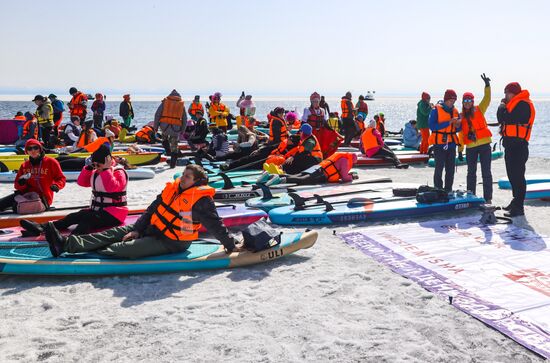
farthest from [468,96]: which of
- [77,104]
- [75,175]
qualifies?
[77,104]

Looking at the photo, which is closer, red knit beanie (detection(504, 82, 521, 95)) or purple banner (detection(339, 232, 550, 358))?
purple banner (detection(339, 232, 550, 358))

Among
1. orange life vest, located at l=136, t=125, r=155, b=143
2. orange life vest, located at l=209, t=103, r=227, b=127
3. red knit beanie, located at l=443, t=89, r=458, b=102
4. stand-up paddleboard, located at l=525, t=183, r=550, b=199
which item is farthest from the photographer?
orange life vest, located at l=209, t=103, r=227, b=127

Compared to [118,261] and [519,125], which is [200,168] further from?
[519,125]

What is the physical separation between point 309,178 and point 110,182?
4698 millimetres

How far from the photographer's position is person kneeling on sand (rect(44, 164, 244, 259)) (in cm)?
539

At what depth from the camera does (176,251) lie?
18.4ft

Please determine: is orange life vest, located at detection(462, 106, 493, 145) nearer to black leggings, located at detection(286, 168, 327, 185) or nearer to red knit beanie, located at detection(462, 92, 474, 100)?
red knit beanie, located at detection(462, 92, 474, 100)

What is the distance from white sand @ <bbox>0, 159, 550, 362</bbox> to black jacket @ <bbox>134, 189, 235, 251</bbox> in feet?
1.29

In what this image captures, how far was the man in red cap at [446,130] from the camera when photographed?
342 inches

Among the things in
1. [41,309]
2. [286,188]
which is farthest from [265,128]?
[41,309]

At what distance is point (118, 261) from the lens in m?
5.33

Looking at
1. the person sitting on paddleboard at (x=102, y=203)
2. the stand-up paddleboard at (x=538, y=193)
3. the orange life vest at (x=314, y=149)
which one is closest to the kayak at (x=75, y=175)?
the orange life vest at (x=314, y=149)

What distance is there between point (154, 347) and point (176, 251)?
1845mm

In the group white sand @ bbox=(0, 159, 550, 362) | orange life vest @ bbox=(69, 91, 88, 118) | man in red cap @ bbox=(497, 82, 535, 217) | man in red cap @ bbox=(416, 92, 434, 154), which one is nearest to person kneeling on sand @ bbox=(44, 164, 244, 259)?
white sand @ bbox=(0, 159, 550, 362)
